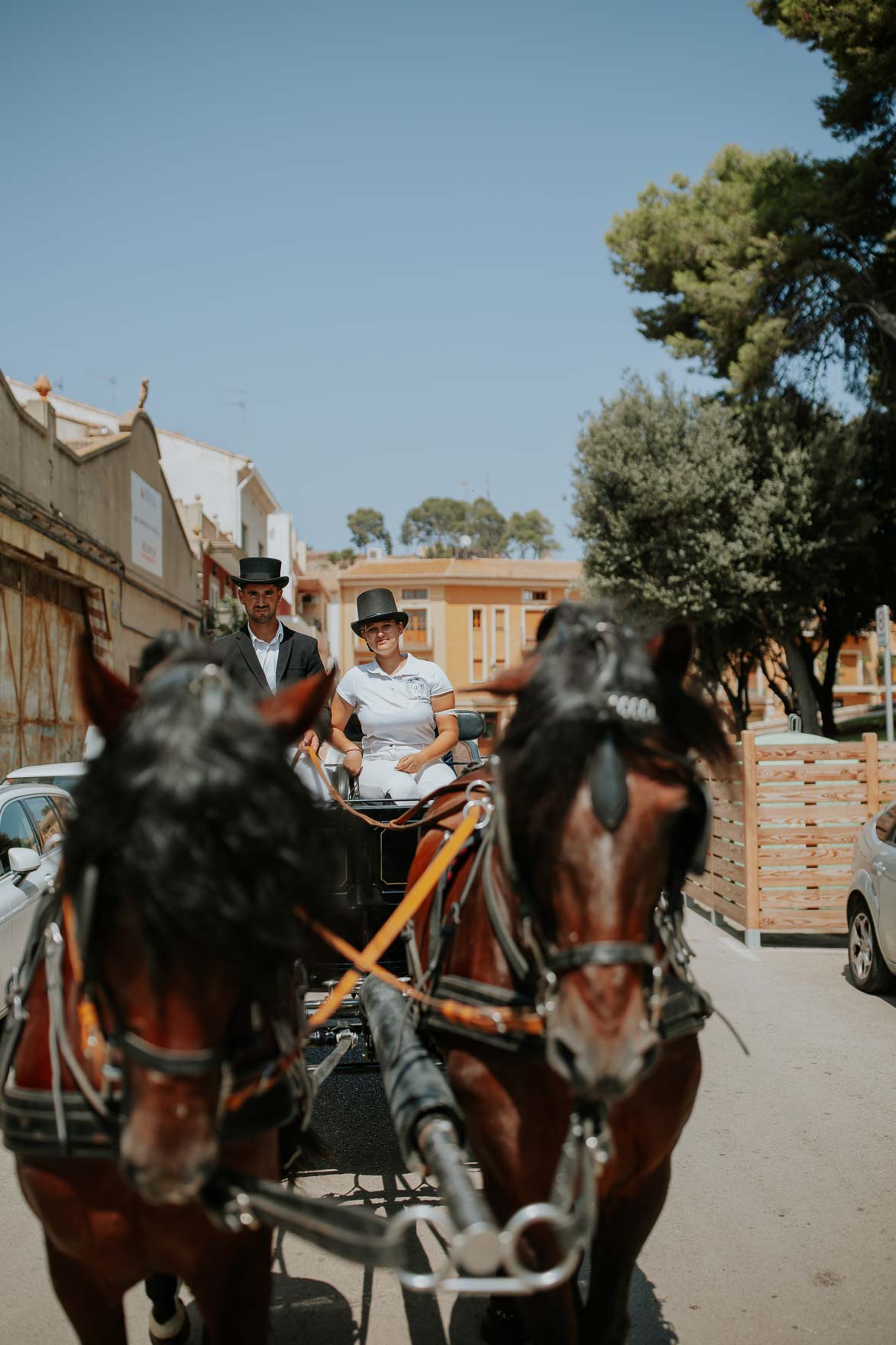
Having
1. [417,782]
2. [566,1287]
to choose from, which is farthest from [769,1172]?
[566,1287]

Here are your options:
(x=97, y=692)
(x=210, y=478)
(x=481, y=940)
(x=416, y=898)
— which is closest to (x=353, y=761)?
(x=416, y=898)

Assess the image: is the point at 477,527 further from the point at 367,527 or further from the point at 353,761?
the point at 353,761

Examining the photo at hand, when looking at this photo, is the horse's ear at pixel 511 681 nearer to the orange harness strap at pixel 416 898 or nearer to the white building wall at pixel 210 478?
the orange harness strap at pixel 416 898

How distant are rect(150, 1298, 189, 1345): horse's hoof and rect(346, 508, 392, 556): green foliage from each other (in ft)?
290

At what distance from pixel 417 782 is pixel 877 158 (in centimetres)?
1615

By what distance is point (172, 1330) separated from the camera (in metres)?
3.03

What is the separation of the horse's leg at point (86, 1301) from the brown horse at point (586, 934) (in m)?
0.89

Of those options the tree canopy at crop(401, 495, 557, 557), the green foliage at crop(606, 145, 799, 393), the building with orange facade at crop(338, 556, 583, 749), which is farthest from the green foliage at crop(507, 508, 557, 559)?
the green foliage at crop(606, 145, 799, 393)

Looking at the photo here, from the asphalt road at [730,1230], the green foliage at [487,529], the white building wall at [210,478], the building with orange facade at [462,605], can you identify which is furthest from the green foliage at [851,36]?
the green foliage at [487,529]

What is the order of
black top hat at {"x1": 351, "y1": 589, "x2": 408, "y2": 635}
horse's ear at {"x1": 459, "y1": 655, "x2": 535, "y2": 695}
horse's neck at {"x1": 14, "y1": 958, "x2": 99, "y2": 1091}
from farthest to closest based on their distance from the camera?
black top hat at {"x1": 351, "y1": 589, "x2": 408, "y2": 635} → horse's ear at {"x1": 459, "y1": 655, "x2": 535, "y2": 695} → horse's neck at {"x1": 14, "y1": 958, "x2": 99, "y2": 1091}

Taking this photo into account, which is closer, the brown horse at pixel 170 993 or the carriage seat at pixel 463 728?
the brown horse at pixel 170 993

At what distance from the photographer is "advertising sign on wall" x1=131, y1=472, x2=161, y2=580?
2011 centimetres

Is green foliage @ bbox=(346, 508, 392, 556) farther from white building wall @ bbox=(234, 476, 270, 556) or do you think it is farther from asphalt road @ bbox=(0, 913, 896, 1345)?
asphalt road @ bbox=(0, 913, 896, 1345)

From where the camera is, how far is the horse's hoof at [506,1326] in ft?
10.5
